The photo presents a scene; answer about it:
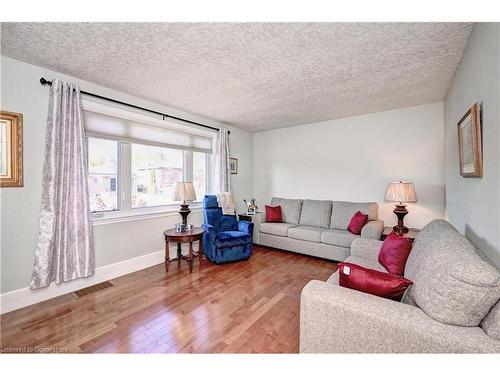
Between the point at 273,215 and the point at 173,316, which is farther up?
the point at 273,215

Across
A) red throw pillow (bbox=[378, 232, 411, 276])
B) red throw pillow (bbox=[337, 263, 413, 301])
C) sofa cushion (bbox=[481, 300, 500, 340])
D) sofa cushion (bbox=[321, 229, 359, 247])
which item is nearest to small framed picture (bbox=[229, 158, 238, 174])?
sofa cushion (bbox=[321, 229, 359, 247])

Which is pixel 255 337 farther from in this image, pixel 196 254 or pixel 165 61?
pixel 165 61

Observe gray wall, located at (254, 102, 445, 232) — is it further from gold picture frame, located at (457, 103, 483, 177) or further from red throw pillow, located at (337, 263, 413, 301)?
red throw pillow, located at (337, 263, 413, 301)

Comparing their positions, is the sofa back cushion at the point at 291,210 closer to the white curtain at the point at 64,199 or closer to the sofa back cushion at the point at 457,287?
the sofa back cushion at the point at 457,287

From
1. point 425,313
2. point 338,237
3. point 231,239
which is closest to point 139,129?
point 231,239

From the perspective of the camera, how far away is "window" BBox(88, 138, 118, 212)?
2.79m

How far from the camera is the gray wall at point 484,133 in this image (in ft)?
4.12

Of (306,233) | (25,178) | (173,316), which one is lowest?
(173,316)

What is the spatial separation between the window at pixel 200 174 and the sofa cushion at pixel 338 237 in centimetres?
232

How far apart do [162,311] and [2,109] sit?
2.46 m

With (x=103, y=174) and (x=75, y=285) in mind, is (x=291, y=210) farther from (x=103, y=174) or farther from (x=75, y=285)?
(x=75, y=285)

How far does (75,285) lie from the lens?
2.49m

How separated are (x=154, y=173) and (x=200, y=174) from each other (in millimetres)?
915

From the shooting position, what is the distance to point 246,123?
4.40 m
